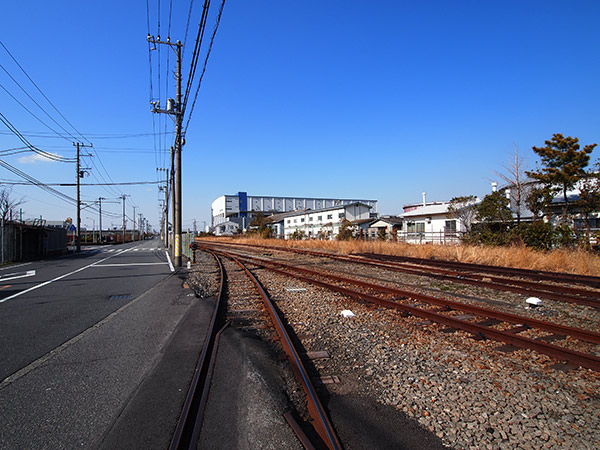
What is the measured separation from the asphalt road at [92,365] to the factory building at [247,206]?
292 feet

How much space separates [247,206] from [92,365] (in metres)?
109

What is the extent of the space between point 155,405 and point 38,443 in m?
0.94

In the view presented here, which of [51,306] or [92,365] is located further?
[51,306]

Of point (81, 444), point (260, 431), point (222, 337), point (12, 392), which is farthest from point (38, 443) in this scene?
point (222, 337)

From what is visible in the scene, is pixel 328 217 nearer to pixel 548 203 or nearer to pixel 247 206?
pixel 548 203

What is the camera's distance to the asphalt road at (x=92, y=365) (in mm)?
3168

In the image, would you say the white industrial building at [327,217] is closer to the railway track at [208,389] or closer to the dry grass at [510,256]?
the dry grass at [510,256]

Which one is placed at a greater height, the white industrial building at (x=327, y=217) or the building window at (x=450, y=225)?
the white industrial building at (x=327, y=217)

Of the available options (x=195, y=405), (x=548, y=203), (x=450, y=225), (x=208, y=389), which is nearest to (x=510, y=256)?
(x=548, y=203)

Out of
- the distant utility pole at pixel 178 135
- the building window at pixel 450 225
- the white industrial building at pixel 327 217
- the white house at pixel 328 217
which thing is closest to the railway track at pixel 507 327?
the distant utility pole at pixel 178 135

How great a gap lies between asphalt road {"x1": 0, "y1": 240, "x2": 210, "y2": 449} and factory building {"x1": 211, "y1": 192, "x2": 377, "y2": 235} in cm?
8886

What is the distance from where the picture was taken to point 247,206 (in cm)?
11306

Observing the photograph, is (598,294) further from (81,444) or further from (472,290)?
(81,444)

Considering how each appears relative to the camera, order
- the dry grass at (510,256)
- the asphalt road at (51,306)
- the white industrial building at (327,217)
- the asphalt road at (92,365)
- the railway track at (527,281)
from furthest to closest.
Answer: the white industrial building at (327,217) < the dry grass at (510,256) < the railway track at (527,281) < the asphalt road at (51,306) < the asphalt road at (92,365)
